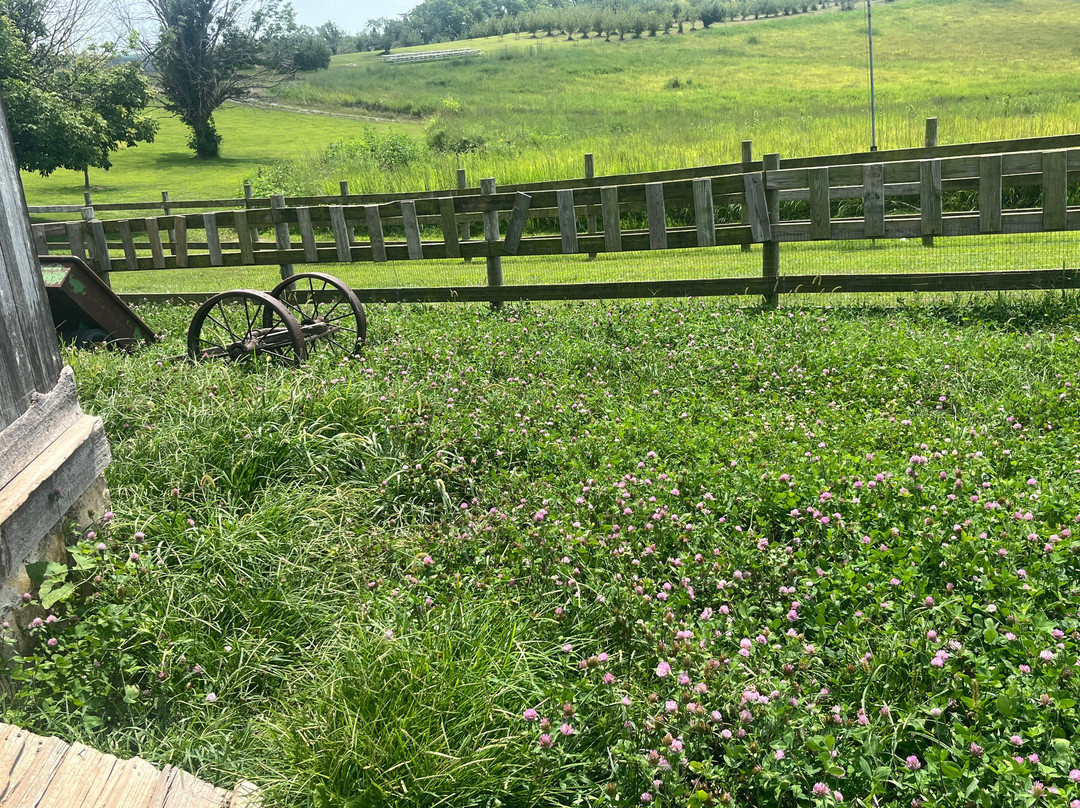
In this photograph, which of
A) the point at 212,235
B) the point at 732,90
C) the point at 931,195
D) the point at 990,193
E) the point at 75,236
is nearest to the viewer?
the point at 990,193

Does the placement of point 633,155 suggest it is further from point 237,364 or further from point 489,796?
point 489,796

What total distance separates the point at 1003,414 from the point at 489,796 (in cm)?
418

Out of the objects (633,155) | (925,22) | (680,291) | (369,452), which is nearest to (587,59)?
(925,22)

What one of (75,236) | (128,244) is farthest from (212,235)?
(75,236)

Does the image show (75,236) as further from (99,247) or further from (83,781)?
(83,781)

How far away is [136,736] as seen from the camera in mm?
3371

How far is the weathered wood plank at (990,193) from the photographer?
27.0 ft

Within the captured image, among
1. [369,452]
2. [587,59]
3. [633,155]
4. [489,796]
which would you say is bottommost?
[489,796]

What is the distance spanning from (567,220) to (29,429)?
6.72m

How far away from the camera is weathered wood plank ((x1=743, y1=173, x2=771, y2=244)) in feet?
29.7

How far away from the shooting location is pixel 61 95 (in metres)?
37.1

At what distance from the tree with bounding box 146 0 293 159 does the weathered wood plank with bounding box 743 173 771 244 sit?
45.4m

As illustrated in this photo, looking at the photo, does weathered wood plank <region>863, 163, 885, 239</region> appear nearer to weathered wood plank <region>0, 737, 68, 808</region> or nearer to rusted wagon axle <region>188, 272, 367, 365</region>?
rusted wagon axle <region>188, 272, 367, 365</region>

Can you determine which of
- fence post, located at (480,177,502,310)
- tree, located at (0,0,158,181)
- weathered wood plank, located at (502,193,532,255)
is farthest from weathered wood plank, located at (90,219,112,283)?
tree, located at (0,0,158,181)
